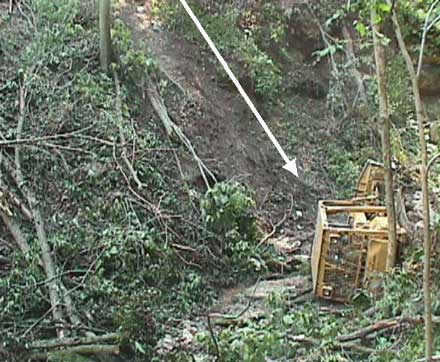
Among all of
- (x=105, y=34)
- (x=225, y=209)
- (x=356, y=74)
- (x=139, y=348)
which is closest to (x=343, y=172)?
(x=356, y=74)

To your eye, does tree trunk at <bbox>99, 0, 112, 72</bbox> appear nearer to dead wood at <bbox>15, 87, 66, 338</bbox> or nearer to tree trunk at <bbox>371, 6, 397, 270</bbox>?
dead wood at <bbox>15, 87, 66, 338</bbox>

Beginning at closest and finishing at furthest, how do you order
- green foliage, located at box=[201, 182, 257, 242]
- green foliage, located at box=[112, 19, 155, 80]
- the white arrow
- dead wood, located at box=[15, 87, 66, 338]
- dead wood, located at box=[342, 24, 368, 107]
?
dead wood, located at box=[15, 87, 66, 338] < green foliage, located at box=[201, 182, 257, 242] < green foliage, located at box=[112, 19, 155, 80] < the white arrow < dead wood, located at box=[342, 24, 368, 107]

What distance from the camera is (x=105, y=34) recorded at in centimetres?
828

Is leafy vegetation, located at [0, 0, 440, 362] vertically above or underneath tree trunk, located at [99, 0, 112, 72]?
underneath

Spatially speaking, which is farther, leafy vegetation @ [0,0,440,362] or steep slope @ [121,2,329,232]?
steep slope @ [121,2,329,232]

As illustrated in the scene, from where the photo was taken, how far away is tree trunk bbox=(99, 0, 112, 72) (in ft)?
26.7

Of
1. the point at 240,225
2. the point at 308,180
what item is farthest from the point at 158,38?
the point at 240,225

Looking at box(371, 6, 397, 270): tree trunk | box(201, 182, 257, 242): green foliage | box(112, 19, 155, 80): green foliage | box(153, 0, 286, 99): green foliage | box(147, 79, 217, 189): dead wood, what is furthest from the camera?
box(153, 0, 286, 99): green foliage

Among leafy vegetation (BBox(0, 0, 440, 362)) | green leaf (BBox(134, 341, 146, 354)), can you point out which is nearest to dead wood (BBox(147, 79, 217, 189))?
leafy vegetation (BBox(0, 0, 440, 362))

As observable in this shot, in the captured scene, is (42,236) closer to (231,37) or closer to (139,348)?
(139,348)

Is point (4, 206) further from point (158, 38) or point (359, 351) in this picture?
point (158, 38)

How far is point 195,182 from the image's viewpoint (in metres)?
7.92

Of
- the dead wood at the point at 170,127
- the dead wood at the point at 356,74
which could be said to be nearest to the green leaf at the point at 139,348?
the dead wood at the point at 170,127

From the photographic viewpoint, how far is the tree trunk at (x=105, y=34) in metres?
8.15
